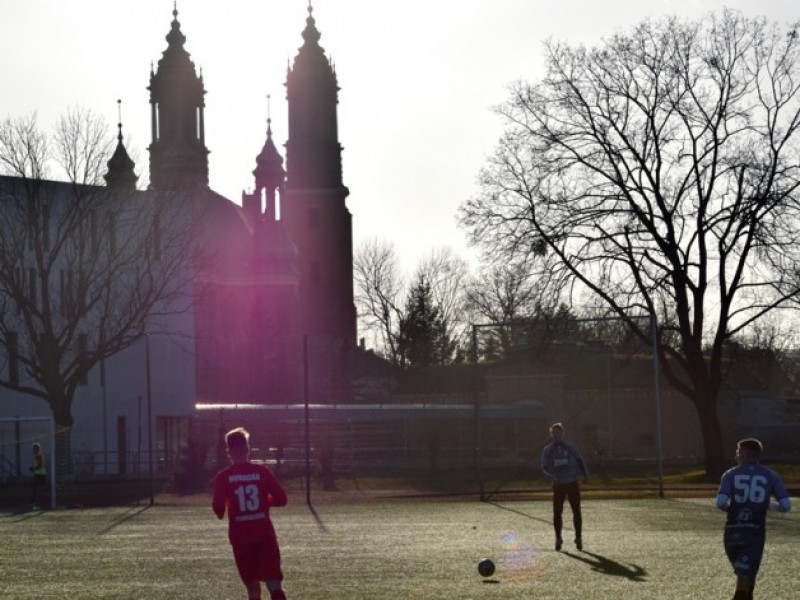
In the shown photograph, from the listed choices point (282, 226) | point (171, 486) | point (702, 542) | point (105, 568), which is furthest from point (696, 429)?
point (105, 568)

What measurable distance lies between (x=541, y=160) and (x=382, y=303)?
6556 cm

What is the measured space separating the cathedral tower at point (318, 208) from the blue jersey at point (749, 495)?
9270 centimetres

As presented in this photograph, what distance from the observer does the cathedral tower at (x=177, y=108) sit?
101625 millimetres

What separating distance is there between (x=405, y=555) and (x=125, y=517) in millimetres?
13183

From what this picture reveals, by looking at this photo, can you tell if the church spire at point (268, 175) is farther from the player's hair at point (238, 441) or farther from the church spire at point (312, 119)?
the player's hair at point (238, 441)

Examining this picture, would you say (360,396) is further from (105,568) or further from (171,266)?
(105,568)

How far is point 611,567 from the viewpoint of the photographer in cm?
1891

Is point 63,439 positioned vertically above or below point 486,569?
above

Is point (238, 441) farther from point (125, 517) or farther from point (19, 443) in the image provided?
point (19, 443)

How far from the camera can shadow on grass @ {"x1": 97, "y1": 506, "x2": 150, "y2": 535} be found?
29.0m

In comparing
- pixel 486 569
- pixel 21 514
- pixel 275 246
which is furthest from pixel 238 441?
pixel 275 246

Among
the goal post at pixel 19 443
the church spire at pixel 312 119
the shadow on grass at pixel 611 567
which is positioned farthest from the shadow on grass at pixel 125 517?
the church spire at pixel 312 119

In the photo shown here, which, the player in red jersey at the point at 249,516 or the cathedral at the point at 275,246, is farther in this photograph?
the cathedral at the point at 275,246

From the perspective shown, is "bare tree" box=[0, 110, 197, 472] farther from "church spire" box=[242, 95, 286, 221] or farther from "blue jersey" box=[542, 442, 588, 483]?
"church spire" box=[242, 95, 286, 221]
